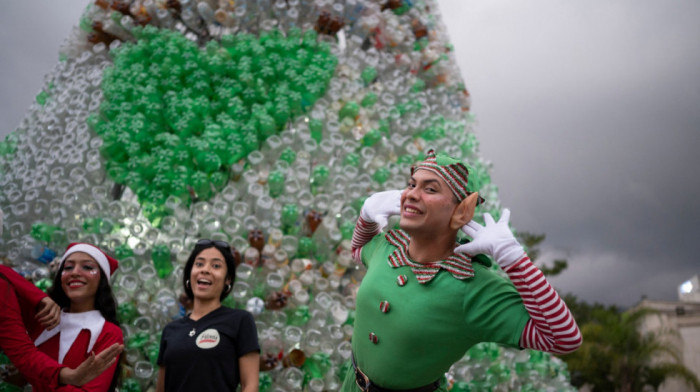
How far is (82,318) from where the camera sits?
2.11 m

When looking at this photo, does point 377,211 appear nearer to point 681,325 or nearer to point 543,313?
point 543,313

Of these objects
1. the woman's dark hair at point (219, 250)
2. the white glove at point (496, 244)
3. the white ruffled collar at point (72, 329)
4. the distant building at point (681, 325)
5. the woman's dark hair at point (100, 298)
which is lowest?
the white ruffled collar at point (72, 329)

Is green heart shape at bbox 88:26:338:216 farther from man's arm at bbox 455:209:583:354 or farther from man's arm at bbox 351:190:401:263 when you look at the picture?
man's arm at bbox 455:209:583:354

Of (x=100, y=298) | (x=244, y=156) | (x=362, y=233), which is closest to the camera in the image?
(x=362, y=233)

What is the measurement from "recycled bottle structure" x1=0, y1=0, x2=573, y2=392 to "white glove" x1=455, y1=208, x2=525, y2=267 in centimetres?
137

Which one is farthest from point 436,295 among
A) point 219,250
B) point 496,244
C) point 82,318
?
point 82,318

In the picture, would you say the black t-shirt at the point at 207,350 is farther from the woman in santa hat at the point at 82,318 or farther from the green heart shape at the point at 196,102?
the green heart shape at the point at 196,102

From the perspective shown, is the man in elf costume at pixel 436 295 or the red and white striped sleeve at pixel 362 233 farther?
the red and white striped sleeve at pixel 362 233

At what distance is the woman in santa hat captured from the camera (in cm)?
200

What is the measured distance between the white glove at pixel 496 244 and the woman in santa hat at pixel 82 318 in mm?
1493

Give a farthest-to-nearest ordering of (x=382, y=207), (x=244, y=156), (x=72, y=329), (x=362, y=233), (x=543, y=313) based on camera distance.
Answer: (x=244, y=156), (x=72, y=329), (x=362, y=233), (x=382, y=207), (x=543, y=313)

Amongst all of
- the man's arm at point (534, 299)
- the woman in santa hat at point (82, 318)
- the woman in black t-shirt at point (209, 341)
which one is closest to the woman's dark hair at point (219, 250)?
the woman in black t-shirt at point (209, 341)

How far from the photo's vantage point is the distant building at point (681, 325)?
1459 cm

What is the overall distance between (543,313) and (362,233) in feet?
2.51
